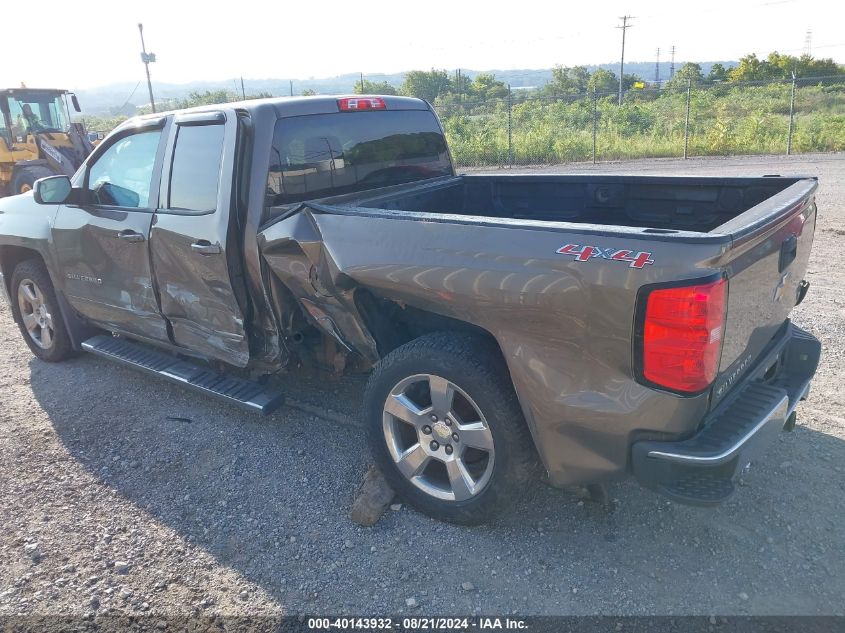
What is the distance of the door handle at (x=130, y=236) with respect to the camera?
4172 millimetres

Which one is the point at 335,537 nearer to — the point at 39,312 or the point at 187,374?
the point at 187,374

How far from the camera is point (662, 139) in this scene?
2105 cm

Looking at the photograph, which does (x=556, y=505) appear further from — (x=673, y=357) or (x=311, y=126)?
Result: (x=311, y=126)

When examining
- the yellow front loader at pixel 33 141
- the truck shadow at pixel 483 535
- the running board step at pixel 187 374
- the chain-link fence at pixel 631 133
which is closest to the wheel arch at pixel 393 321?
the truck shadow at pixel 483 535

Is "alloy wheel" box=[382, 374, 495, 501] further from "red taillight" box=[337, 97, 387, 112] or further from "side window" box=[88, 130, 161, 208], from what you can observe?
"side window" box=[88, 130, 161, 208]

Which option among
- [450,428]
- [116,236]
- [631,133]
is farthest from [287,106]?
[631,133]

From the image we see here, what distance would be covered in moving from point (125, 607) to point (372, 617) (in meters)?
1.08

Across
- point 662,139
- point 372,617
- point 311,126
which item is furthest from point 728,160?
point 372,617

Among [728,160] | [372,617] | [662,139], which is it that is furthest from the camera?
[662,139]

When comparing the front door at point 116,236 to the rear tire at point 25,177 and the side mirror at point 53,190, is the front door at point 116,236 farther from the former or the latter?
the rear tire at point 25,177

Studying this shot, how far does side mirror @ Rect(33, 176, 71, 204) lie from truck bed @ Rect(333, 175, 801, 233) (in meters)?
2.15

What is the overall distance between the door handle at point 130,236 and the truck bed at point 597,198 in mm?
1413

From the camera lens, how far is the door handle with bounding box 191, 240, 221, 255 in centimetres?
366

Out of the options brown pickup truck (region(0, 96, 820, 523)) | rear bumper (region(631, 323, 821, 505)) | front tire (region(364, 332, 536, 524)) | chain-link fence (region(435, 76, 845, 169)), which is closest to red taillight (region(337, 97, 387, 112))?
brown pickup truck (region(0, 96, 820, 523))
